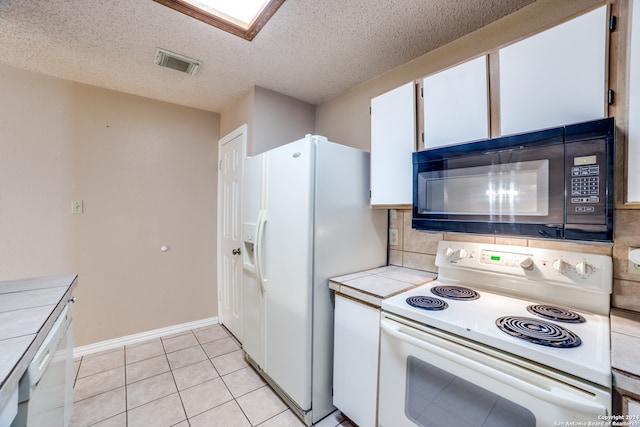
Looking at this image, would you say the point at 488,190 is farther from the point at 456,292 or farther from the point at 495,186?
the point at 456,292

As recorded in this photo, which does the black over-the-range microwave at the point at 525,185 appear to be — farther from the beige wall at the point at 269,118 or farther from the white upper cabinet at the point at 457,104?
the beige wall at the point at 269,118

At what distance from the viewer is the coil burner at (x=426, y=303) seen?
1.18 metres

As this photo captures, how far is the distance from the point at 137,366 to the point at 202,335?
630mm

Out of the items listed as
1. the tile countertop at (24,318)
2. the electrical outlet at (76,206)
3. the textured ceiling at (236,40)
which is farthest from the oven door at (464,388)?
the electrical outlet at (76,206)

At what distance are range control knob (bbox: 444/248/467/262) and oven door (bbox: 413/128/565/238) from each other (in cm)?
27

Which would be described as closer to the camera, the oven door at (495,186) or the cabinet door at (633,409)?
the cabinet door at (633,409)

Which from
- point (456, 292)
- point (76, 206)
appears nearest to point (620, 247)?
point (456, 292)

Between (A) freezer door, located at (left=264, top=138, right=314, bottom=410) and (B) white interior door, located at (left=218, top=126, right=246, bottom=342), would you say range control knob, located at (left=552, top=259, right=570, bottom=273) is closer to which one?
(A) freezer door, located at (left=264, top=138, right=314, bottom=410)

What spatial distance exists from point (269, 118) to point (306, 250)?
1.46m

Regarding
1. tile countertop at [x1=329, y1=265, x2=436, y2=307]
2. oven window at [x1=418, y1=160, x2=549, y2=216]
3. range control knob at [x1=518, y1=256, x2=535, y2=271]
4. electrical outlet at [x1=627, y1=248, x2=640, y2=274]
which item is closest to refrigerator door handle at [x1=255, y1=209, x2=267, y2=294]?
tile countertop at [x1=329, y1=265, x2=436, y2=307]

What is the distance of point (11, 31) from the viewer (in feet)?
5.43

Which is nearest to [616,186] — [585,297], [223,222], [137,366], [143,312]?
[585,297]

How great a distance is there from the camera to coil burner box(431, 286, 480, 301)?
4.35 feet

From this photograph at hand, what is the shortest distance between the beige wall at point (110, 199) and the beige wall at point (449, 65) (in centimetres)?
158
